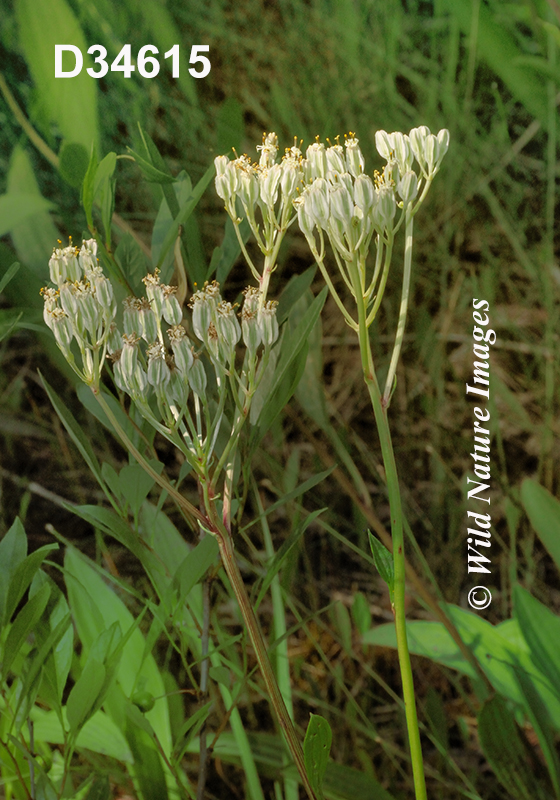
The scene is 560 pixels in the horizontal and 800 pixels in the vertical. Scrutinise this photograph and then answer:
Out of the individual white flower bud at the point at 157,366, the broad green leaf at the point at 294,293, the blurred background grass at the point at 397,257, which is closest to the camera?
the individual white flower bud at the point at 157,366

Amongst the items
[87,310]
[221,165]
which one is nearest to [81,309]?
[87,310]

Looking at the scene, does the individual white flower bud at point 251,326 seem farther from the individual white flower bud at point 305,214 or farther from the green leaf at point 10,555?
the green leaf at point 10,555

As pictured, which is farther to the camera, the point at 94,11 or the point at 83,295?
the point at 94,11

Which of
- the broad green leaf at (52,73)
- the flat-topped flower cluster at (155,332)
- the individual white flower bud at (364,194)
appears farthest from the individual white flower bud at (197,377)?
the broad green leaf at (52,73)

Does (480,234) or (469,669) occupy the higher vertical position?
(480,234)

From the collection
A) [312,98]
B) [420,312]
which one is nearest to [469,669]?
[420,312]

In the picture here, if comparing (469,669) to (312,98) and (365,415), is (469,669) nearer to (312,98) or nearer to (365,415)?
(365,415)
